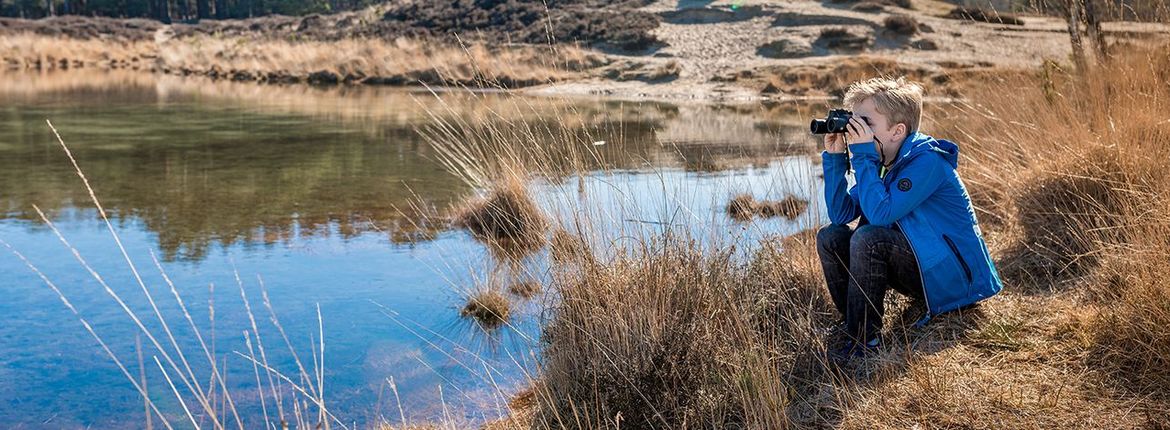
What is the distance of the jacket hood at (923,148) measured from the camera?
3.33 meters

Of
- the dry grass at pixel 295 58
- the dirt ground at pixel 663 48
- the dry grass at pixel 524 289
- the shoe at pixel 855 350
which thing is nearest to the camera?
the shoe at pixel 855 350

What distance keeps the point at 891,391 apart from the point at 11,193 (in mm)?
7667

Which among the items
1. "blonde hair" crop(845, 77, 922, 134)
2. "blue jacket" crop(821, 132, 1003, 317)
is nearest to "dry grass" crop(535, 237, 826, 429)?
"blue jacket" crop(821, 132, 1003, 317)

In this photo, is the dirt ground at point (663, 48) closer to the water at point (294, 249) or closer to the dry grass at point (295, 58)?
the dry grass at point (295, 58)

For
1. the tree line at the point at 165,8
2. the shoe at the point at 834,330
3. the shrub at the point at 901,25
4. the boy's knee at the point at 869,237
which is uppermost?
the tree line at the point at 165,8

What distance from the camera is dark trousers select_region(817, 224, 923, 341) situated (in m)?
3.34

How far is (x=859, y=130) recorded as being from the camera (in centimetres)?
329

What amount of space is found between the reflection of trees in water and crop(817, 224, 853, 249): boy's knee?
0.80 m

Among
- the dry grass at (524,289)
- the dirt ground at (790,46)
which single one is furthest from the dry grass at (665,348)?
the dirt ground at (790,46)

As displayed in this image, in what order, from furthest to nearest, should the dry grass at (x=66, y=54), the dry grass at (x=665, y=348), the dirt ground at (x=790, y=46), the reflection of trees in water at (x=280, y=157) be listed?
the dry grass at (x=66, y=54) < the dirt ground at (x=790, y=46) < the reflection of trees in water at (x=280, y=157) < the dry grass at (x=665, y=348)

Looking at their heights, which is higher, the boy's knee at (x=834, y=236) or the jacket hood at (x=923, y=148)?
the jacket hood at (x=923, y=148)

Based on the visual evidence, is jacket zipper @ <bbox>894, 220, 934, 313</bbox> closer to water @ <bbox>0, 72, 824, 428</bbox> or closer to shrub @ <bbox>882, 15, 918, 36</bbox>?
water @ <bbox>0, 72, 824, 428</bbox>

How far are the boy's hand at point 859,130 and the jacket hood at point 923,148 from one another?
0.44 ft

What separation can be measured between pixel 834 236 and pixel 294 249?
Result: 3964 millimetres
